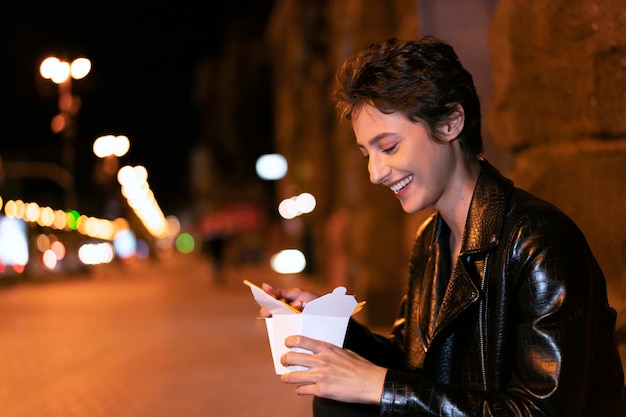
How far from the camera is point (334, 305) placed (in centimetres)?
259

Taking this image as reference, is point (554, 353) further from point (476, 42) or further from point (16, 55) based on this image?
point (16, 55)

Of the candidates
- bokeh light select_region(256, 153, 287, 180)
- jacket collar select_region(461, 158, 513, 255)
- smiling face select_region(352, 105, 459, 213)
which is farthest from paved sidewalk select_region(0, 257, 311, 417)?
bokeh light select_region(256, 153, 287, 180)

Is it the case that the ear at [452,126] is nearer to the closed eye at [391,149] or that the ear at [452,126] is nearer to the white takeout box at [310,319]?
the closed eye at [391,149]

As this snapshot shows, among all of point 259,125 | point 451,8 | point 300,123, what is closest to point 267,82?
point 259,125

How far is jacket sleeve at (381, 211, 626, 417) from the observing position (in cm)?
234

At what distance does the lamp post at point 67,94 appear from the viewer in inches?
501

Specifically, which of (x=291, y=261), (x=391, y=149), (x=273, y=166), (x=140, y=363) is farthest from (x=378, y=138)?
(x=273, y=166)

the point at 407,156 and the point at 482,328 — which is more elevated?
the point at 407,156

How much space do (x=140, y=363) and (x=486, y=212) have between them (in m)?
7.28

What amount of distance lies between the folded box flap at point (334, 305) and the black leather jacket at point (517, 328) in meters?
0.25

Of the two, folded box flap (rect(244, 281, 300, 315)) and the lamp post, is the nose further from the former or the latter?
the lamp post

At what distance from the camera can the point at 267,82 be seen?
46406mm

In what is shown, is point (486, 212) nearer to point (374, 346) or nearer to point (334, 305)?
point (334, 305)

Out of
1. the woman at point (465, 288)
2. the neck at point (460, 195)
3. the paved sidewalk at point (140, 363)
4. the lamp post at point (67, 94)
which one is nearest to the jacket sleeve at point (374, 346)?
the woman at point (465, 288)
